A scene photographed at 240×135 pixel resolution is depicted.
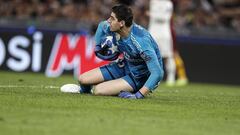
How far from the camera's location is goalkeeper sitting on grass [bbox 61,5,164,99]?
41.8 ft

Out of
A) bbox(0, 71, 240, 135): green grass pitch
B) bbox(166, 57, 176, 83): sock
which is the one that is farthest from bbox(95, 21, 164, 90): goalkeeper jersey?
bbox(166, 57, 176, 83): sock

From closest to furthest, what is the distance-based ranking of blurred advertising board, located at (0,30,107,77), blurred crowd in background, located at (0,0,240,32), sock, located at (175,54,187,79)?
sock, located at (175,54,187,79) < blurred advertising board, located at (0,30,107,77) < blurred crowd in background, located at (0,0,240,32)

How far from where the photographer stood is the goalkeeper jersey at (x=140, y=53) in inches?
500

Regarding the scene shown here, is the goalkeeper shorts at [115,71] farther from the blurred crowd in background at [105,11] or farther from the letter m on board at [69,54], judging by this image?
the blurred crowd in background at [105,11]

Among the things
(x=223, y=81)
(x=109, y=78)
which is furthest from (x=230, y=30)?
(x=109, y=78)

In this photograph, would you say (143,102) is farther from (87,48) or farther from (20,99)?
(87,48)

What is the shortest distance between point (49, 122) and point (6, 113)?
895 mm

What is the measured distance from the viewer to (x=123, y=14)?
42.1ft

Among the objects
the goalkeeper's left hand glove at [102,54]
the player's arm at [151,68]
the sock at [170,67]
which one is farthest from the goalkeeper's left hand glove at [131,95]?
the sock at [170,67]

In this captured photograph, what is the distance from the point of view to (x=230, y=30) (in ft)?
80.0

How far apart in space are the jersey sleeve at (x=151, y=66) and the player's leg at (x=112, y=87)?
2.03 feet

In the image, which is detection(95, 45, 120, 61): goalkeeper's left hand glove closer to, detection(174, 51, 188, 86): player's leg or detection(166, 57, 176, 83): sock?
detection(166, 57, 176, 83): sock

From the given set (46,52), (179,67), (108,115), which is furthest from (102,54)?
(46,52)

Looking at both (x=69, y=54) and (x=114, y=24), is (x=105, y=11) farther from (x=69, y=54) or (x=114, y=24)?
(x=114, y=24)
